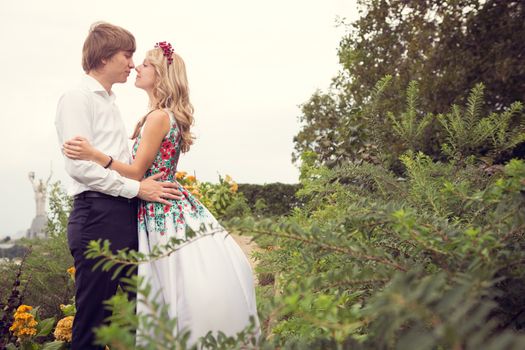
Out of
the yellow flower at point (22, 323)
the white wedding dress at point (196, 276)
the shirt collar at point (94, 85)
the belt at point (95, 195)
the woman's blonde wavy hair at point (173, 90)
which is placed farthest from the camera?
the yellow flower at point (22, 323)

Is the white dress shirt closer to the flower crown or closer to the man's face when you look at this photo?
the man's face

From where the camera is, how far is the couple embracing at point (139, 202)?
306 centimetres

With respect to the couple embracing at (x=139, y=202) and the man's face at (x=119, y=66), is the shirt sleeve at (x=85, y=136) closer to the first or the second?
the couple embracing at (x=139, y=202)

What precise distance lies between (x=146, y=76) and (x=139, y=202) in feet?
2.77

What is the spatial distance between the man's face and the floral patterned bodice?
15.1 inches

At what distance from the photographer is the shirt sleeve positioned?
3.05 m

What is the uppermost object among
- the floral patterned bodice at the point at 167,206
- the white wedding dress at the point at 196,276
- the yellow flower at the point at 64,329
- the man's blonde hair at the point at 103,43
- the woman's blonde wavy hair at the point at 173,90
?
the man's blonde hair at the point at 103,43

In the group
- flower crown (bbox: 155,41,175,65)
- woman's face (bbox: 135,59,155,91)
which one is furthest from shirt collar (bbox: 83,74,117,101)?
flower crown (bbox: 155,41,175,65)

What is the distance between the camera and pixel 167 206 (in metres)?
3.30

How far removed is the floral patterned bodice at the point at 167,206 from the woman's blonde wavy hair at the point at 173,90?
0.19 feet

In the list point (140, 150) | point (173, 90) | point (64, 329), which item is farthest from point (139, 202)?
point (64, 329)

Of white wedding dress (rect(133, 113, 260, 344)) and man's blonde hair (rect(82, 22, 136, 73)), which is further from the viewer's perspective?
man's blonde hair (rect(82, 22, 136, 73))

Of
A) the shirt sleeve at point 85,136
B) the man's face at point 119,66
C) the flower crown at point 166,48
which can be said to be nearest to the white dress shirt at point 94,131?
the shirt sleeve at point 85,136

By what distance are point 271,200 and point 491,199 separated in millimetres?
15598
